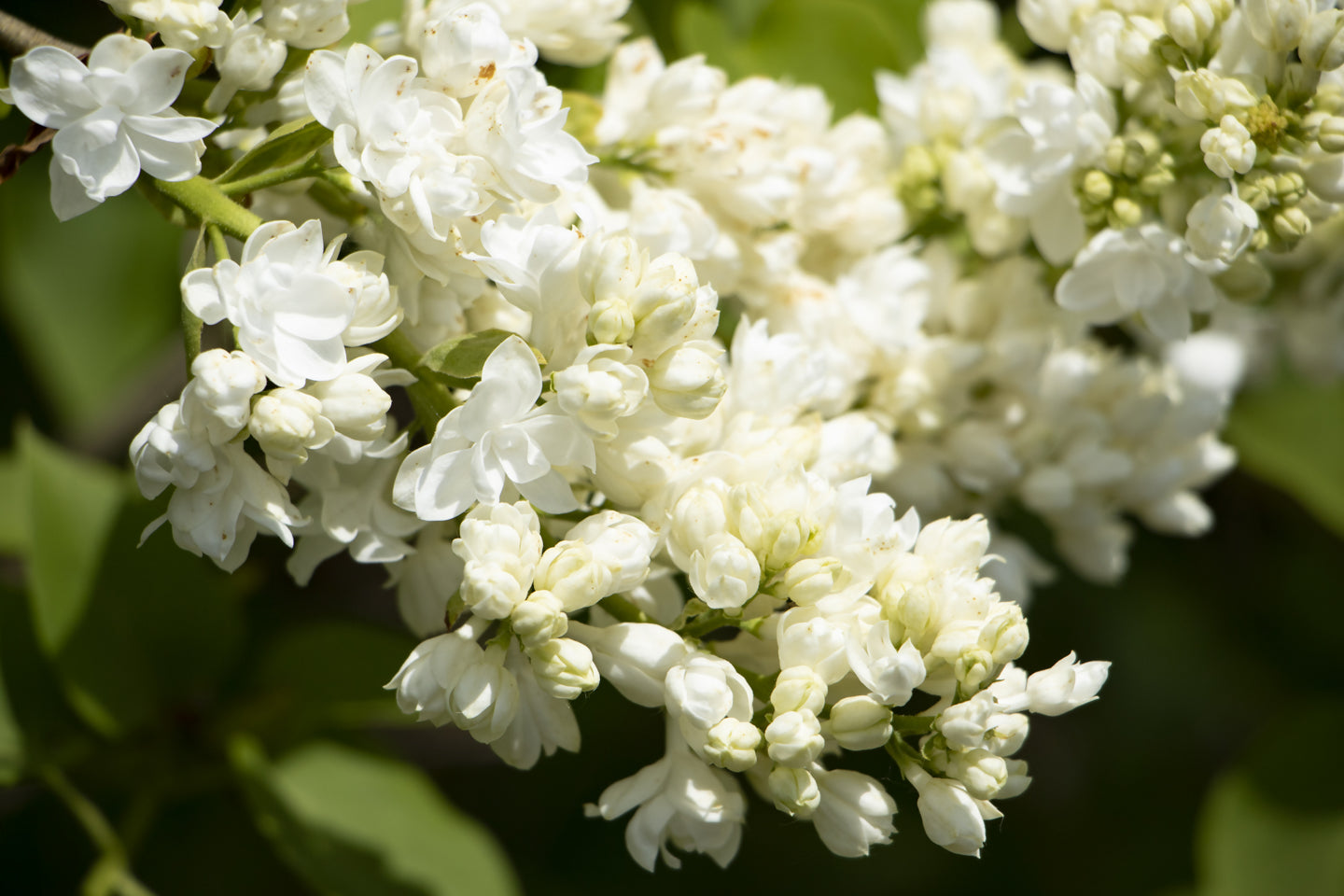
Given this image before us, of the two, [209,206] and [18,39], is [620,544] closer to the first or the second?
[209,206]

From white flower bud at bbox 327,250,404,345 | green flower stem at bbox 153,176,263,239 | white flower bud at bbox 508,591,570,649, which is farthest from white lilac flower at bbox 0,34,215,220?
white flower bud at bbox 508,591,570,649

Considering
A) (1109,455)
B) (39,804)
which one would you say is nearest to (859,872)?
(1109,455)

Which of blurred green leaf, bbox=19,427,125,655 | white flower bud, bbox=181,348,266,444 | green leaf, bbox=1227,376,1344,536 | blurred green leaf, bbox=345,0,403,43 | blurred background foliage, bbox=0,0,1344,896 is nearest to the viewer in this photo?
white flower bud, bbox=181,348,266,444

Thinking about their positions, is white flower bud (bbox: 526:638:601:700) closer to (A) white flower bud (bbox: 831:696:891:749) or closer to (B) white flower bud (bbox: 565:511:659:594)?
(B) white flower bud (bbox: 565:511:659:594)

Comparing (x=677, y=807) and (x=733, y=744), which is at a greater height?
(x=733, y=744)

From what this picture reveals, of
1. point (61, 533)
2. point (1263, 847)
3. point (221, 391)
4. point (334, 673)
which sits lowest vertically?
point (1263, 847)

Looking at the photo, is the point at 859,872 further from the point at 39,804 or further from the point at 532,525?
the point at 532,525

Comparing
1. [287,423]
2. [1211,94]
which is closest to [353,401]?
[287,423]
